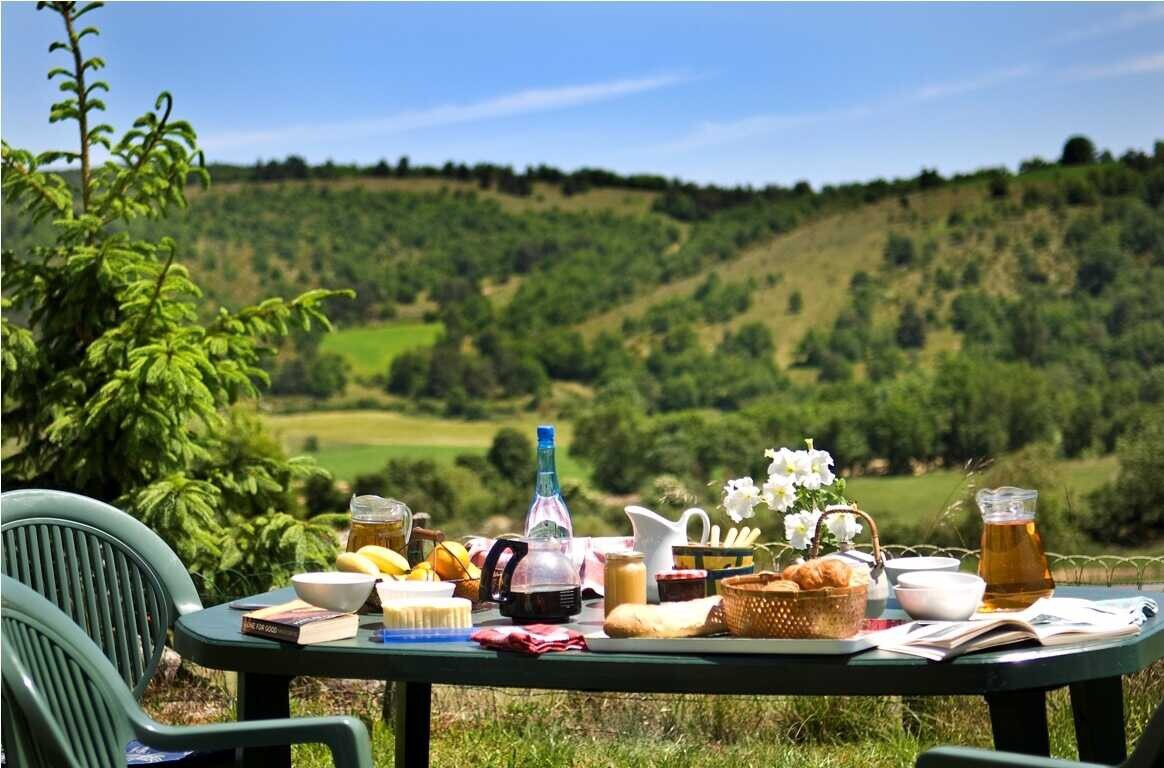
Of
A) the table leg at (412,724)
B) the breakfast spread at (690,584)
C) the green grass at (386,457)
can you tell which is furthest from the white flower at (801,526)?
the green grass at (386,457)

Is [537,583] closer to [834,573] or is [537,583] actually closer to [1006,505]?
[834,573]

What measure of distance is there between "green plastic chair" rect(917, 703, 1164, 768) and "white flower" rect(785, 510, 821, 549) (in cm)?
70

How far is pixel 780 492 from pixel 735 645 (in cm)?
47

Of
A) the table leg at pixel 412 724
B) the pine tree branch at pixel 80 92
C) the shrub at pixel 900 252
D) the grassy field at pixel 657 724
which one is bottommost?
the grassy field at pixel 657 724

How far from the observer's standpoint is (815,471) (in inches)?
91.6

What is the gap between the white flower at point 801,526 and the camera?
90.6 inches

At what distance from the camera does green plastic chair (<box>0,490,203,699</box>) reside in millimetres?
2463

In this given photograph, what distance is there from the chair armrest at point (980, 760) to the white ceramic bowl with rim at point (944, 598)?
437mm

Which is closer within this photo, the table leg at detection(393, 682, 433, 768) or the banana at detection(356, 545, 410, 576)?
the banana at detection(356, 545, 410, 576)

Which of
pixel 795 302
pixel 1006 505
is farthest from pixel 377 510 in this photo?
pixel 795 302

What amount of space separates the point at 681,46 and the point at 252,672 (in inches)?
2252

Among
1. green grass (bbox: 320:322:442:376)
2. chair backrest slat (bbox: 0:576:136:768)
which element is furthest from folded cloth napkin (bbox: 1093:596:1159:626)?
green grass (bbox: 320:322:442:376)

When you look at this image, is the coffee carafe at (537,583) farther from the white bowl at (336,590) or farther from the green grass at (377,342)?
the green grass at (377,342)

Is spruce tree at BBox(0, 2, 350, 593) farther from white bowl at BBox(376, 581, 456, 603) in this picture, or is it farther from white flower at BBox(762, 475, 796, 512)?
white flower at BBox(762, 475, 796, 512)
